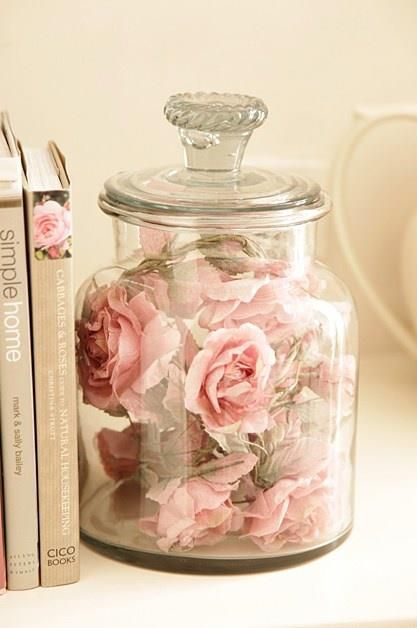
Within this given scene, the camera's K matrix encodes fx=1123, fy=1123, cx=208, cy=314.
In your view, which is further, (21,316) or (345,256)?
(345,256)

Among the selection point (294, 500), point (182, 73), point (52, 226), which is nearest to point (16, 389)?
point (52, 226)

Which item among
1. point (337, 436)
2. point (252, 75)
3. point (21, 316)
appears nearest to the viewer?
point (21, 316)

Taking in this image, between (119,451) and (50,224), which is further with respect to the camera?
(119,451)

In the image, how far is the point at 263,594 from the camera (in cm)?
81

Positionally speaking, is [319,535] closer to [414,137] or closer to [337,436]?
[337,436]

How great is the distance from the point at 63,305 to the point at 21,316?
1.2 inches

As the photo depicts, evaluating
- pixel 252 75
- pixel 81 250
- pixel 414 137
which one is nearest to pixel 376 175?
pixel 414 137

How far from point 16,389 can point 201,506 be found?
160mm

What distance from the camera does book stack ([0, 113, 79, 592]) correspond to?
0.74 m

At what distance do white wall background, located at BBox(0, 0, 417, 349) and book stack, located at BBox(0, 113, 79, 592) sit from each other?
0.25m

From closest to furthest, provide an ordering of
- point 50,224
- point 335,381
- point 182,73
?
point 50,224
point 335,381
point 182,73

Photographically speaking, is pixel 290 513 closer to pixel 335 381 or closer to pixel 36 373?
pixel 335 381

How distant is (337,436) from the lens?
2.84ft

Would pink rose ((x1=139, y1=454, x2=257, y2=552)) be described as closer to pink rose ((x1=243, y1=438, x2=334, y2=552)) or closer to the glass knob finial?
pink rose ((x1=243, y1=438, x2=334, y2=552))
